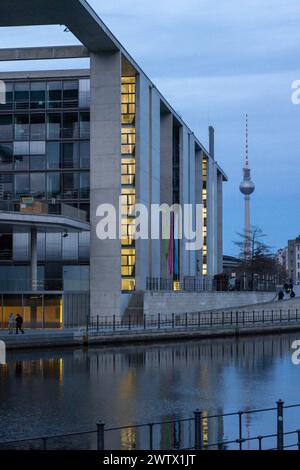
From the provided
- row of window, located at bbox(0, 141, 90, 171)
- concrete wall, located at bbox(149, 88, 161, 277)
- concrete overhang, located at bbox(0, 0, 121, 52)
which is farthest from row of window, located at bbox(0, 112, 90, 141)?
concrete wall, located at bbox(149, 88, 161, 277)

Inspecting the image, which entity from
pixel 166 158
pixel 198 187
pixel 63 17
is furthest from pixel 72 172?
pixel 198 187

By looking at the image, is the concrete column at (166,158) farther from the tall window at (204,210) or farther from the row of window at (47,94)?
the tall window at (204,210)

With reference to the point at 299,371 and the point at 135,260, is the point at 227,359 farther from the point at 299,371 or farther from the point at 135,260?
the point at 135,260

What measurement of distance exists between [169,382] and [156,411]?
805cm

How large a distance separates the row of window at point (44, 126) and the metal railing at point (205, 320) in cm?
1476

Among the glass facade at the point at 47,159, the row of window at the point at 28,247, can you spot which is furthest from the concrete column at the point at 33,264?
the row of window at the point at 28,247

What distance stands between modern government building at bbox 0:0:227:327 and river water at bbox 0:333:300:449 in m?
12.9

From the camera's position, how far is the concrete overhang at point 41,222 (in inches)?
2267

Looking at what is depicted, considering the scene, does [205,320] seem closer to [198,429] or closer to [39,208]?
[39,208]

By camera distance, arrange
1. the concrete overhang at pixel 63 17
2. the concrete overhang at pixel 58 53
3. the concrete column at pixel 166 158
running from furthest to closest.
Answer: the concrete column at pixel 166 158
the concrete overhang at pixel 58 53
the concrete overhang at pixel 63 17

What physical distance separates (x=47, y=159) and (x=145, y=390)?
3944 cm

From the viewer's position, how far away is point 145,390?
1278 inches

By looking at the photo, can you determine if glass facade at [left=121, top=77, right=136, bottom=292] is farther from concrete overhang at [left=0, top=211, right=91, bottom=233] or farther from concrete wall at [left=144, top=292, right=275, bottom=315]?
concrete overhang at [left=0, top=211, right=91, bottom=233]

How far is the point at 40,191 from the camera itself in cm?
6938
